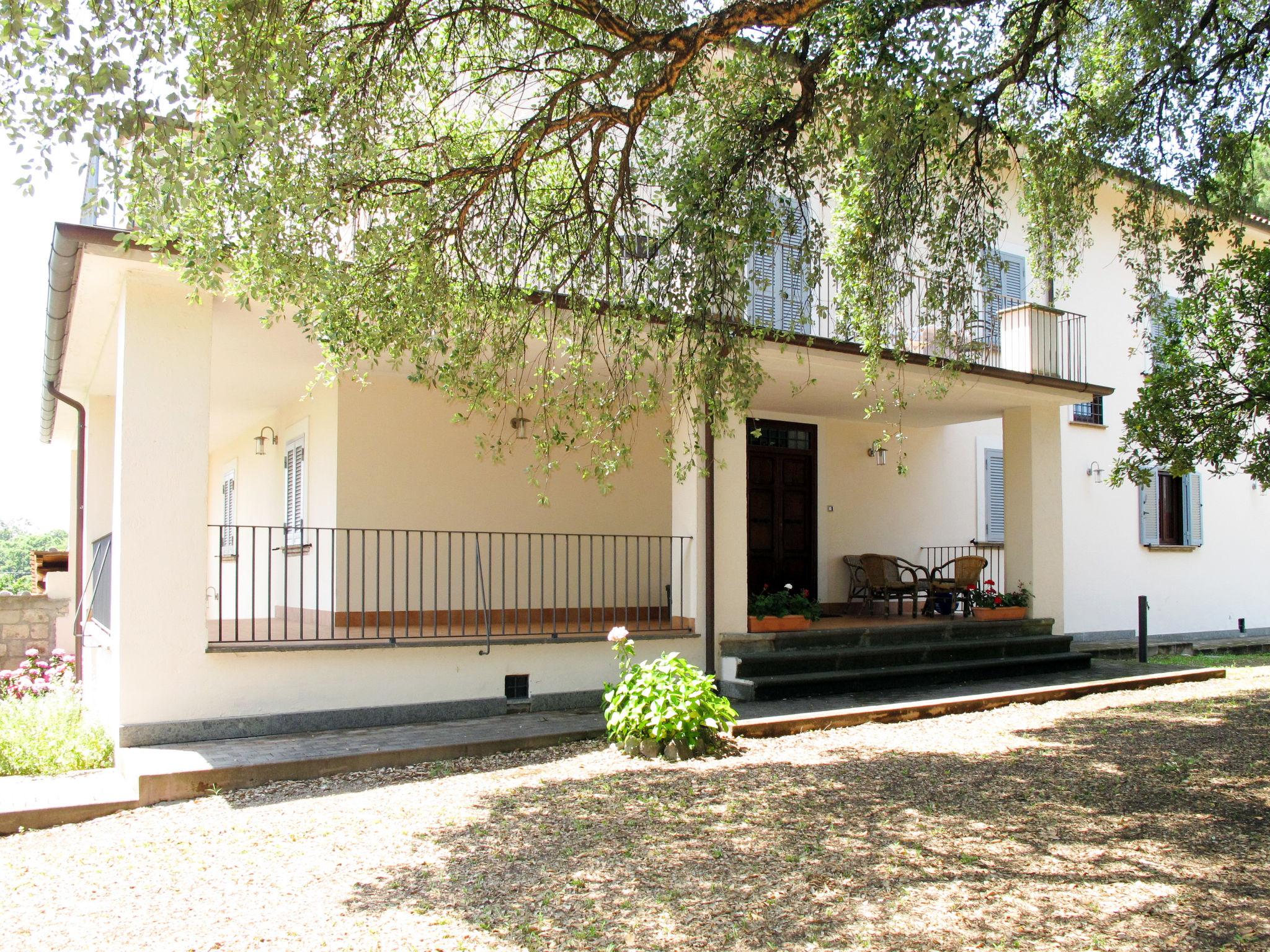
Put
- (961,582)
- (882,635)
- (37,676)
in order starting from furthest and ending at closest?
(961,582)
(37,676)
(882,635)

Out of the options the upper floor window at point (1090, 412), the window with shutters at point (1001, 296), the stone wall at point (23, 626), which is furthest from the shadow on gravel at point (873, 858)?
the upper floor window at point (1090, 412)

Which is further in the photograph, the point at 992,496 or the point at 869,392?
the point at 992,496

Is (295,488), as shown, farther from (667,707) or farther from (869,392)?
(869,392)

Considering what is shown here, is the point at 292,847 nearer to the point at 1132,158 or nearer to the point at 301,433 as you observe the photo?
the point at 301,433

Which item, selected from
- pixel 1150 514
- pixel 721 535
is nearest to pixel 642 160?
pixel 721 535

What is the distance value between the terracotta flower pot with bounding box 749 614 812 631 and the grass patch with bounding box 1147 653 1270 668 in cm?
500

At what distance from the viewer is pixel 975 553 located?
13781 millimetres

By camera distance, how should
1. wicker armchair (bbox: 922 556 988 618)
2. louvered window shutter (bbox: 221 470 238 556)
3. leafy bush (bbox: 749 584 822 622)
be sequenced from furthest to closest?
louvered window shutter (bbox: 221 470 238 556)
wicker armchair (bbox: 922 556 988 618)
leafy bush (bbox: 749 584 822 622)

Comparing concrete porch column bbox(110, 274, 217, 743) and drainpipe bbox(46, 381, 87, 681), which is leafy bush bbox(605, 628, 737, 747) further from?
drainpipe bbox(46, 381, 87, 681)

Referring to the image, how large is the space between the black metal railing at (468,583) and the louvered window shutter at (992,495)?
16.7 feet

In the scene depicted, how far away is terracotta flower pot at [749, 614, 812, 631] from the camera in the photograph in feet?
31.2

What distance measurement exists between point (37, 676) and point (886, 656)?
340 inches

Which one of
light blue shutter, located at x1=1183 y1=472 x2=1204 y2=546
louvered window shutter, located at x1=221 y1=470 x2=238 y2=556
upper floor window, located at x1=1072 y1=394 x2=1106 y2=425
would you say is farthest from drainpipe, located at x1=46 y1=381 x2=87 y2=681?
light blue shutter, located at x1=1183 y1=472 x2=1204 y2=546

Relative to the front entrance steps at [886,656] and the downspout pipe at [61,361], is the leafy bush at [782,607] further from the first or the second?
the downspout pipe at [61,361]
